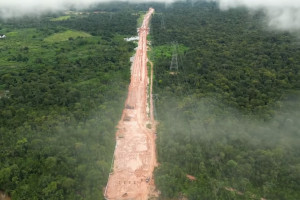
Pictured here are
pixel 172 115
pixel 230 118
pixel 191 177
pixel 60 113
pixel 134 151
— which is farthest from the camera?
pixel 172 115

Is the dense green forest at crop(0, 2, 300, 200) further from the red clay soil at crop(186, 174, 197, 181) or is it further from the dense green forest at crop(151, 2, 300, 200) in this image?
the red clay soil at crop(186, 174, 197, 181)

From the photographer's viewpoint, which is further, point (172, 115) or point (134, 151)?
point (172, 115)

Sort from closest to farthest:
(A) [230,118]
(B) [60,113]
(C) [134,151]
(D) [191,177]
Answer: (D) [191,177] → (C) [134,151] → (A) [230,118] → (B) [60,113]

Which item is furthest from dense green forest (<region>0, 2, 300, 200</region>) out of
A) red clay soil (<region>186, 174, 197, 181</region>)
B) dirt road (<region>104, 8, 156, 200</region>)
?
dirt road (<region>104, 8, 156, 200</region>)

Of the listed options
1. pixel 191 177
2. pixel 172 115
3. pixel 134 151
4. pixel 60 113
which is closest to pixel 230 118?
pixel 172 115

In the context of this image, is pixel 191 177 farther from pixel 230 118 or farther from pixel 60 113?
pixel 60 113

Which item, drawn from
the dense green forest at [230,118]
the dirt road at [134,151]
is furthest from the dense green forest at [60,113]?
the dense green forest at [230,118]

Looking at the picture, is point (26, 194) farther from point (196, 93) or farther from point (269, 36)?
point (269, 36)
